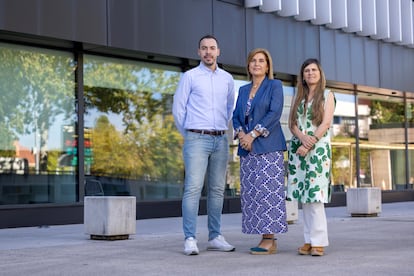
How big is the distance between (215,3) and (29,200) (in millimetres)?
5790

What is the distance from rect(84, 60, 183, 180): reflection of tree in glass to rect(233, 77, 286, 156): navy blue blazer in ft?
21.9

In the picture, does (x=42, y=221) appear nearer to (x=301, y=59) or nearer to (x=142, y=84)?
(x=142, y=84)

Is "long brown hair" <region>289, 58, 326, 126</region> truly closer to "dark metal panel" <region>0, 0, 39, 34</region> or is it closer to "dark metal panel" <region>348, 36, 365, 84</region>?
"dark metal panel" <region>0, 0, 39, 34</region>

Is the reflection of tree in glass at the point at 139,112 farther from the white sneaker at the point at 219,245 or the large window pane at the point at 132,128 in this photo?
the white sneaker at the point at 219,245

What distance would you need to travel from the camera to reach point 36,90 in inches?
489

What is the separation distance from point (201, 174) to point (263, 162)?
655mm

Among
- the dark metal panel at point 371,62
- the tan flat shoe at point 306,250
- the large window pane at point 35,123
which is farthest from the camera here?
the dark metal panel at point 371,62

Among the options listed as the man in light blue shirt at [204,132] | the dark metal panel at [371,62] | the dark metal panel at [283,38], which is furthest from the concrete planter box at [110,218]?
the dark metal panel at [371,62]

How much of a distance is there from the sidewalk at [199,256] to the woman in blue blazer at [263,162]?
0.95 ft

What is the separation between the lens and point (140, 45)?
43.0ft


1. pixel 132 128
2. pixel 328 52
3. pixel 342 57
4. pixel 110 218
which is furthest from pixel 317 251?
pixel 342 57

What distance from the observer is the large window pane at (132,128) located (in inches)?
527

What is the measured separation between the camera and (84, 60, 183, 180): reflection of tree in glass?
13.5 meters

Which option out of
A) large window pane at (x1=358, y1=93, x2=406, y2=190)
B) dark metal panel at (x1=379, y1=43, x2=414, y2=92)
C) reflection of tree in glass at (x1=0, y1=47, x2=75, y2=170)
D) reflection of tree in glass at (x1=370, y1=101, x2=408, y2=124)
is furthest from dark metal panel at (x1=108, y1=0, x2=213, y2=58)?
reflection of tree in glass at (x1=370, y1=101, x2=408, y2=124)
